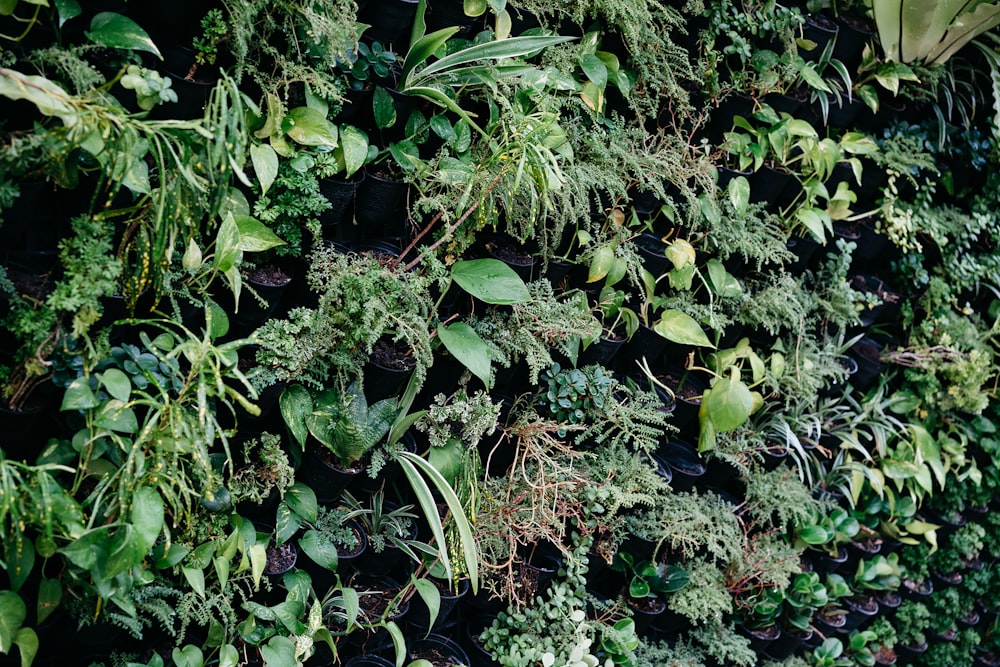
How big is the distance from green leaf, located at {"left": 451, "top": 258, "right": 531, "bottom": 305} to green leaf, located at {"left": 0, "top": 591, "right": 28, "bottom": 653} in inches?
38.4

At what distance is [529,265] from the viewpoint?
1873 millimetres

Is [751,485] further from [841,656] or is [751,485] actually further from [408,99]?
[408,99]

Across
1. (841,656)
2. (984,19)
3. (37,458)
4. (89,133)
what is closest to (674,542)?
(841,656)

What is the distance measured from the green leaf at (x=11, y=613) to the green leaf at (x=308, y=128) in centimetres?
92

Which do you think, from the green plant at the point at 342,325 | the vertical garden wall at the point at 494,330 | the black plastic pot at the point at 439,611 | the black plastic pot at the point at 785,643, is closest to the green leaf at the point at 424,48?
the vertical garden wall at the point at 494,330

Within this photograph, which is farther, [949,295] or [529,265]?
[949,295]

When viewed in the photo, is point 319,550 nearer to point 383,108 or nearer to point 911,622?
point 383,108

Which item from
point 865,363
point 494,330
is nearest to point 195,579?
point 494,330

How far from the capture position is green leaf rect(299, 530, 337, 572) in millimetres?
1677

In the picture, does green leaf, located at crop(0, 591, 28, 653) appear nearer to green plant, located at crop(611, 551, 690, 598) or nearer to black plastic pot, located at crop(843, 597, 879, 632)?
green plant, located at crop(611, 551, 690, 598)

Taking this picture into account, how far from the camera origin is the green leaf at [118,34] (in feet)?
4.41

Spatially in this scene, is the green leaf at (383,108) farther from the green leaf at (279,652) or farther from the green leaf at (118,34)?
the green leaf at (279,652)

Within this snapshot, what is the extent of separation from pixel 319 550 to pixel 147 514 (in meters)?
0.45

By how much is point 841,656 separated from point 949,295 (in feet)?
3.98
